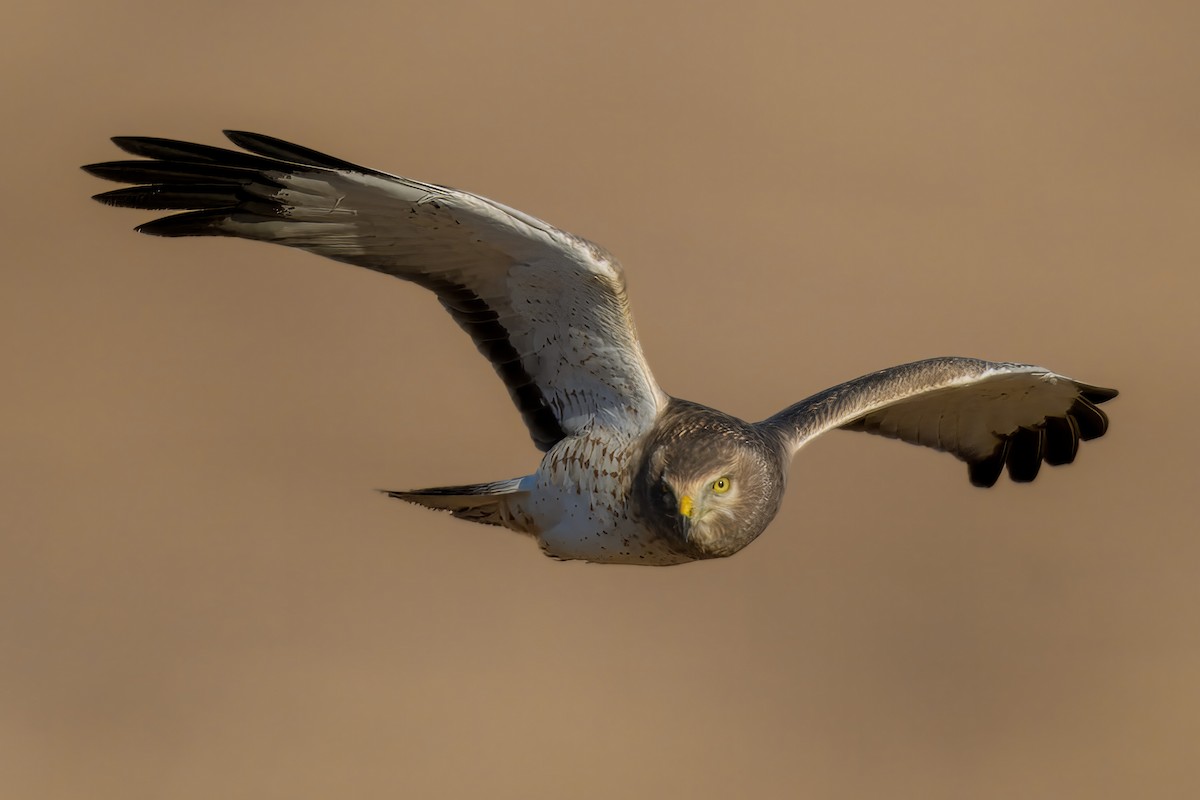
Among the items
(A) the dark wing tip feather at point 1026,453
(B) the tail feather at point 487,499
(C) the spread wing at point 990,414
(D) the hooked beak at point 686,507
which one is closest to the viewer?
(D) the hooked beak at point 686,507

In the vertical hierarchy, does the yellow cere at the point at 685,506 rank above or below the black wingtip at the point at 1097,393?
below

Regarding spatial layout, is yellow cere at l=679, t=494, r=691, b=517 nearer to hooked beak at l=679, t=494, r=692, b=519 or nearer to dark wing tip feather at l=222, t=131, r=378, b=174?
hooked beak at l=679, t=494, r=692, b=519

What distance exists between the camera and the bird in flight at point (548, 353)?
20.0 feet

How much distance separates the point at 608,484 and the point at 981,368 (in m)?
2.13

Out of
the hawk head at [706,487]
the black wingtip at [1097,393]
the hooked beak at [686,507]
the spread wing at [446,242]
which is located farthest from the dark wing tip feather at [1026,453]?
the hooked beak at [686,507]

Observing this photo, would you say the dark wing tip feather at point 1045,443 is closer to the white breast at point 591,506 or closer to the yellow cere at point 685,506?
the white breast at point 591,506

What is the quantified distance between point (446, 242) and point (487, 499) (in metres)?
1.19

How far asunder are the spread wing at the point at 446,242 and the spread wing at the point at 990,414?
3.87 ft

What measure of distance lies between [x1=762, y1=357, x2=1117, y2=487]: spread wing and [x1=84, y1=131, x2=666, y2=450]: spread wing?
3.87ft

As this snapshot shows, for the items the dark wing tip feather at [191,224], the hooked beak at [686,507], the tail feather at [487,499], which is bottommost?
the hooked beak at [686,507]

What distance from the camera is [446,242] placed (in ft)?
21.2

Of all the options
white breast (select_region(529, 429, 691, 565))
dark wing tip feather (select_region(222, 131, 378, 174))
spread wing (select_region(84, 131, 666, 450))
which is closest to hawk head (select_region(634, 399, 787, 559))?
white breast (select_region(529, 429, 691, 565))

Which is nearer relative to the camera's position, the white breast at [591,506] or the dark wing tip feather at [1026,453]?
the white breast at [591,506]

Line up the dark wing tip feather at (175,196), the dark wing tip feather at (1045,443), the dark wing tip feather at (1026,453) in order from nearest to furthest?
the dark wing tip feather at (175,196)
the dark wing tip feather at (1045,443)
the dark wing tip feather at (1026,453)
